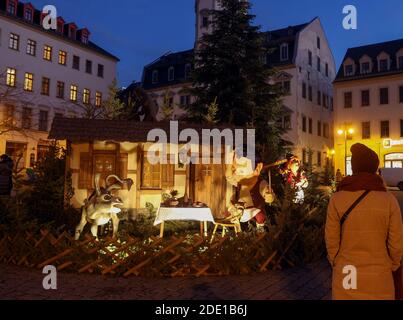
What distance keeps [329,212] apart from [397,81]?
1478 inches

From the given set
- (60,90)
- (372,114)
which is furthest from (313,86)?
(60,90)

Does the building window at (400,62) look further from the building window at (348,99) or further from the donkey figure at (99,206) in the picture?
the donkey figure at (99,206)

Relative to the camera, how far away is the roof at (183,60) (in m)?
38.3

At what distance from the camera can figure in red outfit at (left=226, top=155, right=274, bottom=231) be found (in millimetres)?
8609

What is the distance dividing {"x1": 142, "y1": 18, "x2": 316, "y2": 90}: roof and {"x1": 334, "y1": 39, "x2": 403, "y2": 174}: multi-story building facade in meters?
5.75

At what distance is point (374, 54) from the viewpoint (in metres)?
39.0

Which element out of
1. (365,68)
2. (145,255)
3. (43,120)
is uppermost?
(365,68)

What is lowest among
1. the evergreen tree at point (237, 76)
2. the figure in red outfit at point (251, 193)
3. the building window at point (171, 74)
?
the figure in red outfit at point (251, 193)

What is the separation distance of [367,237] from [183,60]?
1761 inches

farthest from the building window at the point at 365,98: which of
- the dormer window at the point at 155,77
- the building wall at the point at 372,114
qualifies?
the dormer window at the point at 155,77

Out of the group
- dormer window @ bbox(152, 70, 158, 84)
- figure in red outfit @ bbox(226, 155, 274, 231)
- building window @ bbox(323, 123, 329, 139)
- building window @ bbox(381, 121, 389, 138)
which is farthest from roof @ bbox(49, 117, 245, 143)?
dormer window @ bbox(152, 70, 158, 84)

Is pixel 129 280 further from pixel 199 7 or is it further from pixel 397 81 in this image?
pixel 199 7

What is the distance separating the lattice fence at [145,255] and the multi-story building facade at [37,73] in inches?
990

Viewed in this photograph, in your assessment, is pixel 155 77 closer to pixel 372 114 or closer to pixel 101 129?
pixel 372 114
